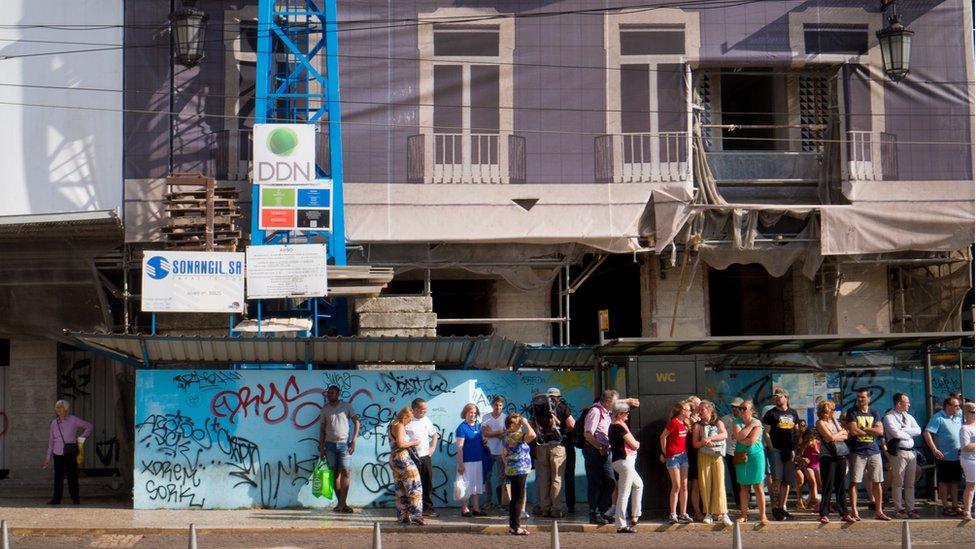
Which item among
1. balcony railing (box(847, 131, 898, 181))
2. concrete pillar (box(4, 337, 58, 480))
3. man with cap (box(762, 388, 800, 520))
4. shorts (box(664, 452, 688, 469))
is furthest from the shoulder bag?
concrete pillar (box(4, 337, 58, 480))

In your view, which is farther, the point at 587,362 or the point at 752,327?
the point at 752,327

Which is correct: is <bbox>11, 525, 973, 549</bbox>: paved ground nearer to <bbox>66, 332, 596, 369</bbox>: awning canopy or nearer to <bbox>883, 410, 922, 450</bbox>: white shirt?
<bbox>883, 410, 922, 450</bbox>: white shirt

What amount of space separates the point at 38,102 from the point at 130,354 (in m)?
6.15

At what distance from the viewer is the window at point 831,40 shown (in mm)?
23062

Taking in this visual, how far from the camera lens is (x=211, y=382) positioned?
17.7 meters

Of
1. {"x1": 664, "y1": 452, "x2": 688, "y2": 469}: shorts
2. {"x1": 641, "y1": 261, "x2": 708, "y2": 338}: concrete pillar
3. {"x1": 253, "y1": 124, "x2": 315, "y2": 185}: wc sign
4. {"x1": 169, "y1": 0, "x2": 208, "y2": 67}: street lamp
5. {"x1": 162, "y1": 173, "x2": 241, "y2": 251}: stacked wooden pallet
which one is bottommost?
{"x1": 664, "y1": 452, "x2": 688, "y2": 469}: shorts

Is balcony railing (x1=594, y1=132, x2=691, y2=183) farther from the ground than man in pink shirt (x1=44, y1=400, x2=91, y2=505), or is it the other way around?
balcony railing (x1=594, y1=132, x2=691, y2=183)

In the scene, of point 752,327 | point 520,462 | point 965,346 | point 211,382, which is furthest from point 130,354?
point 752,327

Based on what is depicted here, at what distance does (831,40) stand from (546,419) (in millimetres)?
10443

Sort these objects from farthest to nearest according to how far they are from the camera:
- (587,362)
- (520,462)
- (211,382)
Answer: (587,362), (211,382), (520,462)

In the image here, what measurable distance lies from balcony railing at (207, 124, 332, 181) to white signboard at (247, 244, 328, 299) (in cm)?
250

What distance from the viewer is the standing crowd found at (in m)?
15.9

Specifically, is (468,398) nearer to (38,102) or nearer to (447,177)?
(447,177)

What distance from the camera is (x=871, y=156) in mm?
22875
